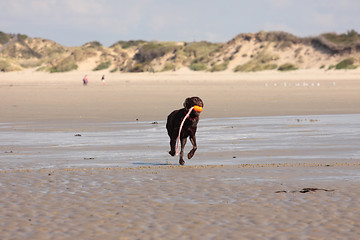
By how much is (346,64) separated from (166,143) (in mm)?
52902

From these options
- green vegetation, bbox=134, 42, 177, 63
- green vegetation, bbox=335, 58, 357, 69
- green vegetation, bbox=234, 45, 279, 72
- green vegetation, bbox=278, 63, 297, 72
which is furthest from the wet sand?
green vegetation, bbox=134, 42, 177, 63

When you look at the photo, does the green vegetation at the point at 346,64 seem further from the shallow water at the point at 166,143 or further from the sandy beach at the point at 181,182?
the sandy beach at the point at 181,182

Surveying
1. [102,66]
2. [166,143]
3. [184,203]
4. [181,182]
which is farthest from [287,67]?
[184,203]

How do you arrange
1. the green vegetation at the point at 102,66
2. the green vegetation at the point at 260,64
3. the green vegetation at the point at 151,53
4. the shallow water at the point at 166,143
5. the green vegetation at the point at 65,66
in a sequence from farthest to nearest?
the green vegetation at the point at 65,66 < the green vegetation at the point at 102,66 < the green vegetation at the point at 151,53 < the green vegetation at the point at 260,64 < the shallow water at the point at 166,143

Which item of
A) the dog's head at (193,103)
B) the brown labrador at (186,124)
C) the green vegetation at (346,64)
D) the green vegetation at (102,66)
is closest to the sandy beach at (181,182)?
the brown labrador at (186,124)

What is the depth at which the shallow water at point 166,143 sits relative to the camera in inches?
Result: 446

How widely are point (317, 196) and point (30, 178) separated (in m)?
3.73

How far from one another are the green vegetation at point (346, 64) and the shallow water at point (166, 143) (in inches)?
1756

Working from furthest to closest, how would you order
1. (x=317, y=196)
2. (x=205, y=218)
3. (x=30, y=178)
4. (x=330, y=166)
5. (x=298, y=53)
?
1. (x=298, y=53)
2. (x=330, y=166)
3. (x=30, y=178)
4. (x=317, y=196)
5. (x=205, y=218)

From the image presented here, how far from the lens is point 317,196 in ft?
26.1

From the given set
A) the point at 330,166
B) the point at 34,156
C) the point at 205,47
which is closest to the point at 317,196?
the point at 330,166

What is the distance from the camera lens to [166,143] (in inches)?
554

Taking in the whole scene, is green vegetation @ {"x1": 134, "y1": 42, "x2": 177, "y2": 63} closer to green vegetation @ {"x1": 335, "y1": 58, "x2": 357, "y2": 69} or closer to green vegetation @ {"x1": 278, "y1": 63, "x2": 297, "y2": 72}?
green vegetation @ {"x1": 278, "y1": 63, "x2": 297, "y2": 72}

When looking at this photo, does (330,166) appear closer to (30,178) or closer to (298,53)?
(30,178)
